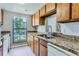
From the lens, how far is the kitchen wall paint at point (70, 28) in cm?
225

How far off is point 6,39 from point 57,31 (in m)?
1.19

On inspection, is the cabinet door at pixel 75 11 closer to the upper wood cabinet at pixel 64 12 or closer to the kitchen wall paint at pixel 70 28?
the upper wood cabinet at pixel 64 12

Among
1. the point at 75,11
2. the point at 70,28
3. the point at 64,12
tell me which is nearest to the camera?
the point at 75,11

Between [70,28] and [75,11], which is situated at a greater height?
[75,11]

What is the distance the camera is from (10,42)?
233 centimetres

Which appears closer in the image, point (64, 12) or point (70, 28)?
point (64, 12)

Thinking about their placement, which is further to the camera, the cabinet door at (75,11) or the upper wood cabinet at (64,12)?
the upper wood cabinet at (64,12)

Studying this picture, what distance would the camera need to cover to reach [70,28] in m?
2.45

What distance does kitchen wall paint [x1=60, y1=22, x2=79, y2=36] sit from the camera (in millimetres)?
2252

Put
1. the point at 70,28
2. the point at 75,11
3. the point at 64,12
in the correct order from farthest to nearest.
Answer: the point at 70,28 < the point at 64,12 < the point at 75,11

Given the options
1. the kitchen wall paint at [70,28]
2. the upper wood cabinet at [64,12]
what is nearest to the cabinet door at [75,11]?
the upper wood cabinet at [64,12]

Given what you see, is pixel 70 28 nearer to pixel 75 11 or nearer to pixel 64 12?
pixel 64 12

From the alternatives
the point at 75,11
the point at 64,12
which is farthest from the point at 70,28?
the point at 75,11

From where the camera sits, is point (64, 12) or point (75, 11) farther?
point (64, 12)
